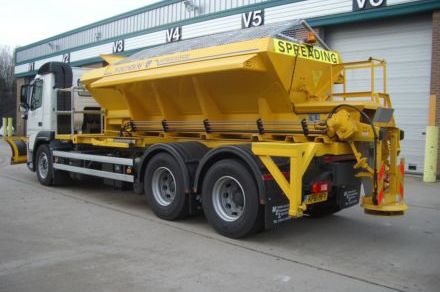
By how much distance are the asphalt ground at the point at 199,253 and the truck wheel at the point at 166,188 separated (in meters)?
0.20

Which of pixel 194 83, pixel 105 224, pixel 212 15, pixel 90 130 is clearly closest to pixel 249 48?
pixel 194 83

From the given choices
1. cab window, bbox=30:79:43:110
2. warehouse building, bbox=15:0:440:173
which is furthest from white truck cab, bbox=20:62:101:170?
warehouse building, bbox=15:0:440:173

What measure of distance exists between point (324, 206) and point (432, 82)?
21.7 feet

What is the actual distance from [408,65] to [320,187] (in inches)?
335

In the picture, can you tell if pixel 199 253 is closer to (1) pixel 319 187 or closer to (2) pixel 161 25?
(1) pixel 319 187

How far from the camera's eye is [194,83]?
7.25 metres

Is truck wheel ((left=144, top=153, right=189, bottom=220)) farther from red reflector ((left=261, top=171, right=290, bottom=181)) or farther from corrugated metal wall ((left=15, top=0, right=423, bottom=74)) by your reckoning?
corrugated metal wall ((left=15, top=0, right=423, bottom=74))

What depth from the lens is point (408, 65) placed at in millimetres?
13203

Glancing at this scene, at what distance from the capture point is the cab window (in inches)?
437

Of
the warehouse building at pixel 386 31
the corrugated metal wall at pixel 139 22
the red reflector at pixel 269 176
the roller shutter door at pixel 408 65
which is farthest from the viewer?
the corrugated metal wall at pixel 139 22

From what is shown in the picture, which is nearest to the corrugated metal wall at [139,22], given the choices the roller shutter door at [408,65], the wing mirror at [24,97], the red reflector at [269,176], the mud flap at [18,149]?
the roller shutter door at [408,65]

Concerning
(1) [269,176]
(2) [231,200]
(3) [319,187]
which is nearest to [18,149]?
(2) [231,200]

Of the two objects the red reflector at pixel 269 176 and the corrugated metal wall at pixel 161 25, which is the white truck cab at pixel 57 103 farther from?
the corrugated metal wall at pixel 161 25

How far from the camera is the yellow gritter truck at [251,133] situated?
613 centimetres
